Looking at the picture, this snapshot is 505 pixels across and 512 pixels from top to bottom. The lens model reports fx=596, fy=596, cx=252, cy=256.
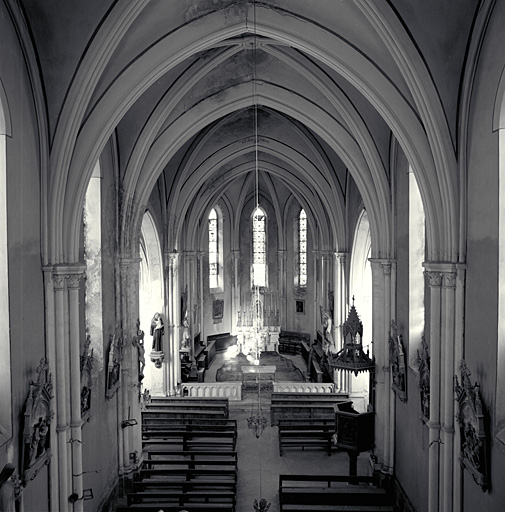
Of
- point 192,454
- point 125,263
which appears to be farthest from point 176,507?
point 125,263

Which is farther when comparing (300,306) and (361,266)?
(300,306)

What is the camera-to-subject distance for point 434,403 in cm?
1121

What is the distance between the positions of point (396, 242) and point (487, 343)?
22.3 feet

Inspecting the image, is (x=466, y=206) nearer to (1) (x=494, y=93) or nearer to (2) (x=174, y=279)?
(1) (x=494, y=93)

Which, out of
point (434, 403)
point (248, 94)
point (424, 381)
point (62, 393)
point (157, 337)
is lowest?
point (157, 337)

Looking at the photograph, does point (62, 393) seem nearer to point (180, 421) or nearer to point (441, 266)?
point (441, 266)

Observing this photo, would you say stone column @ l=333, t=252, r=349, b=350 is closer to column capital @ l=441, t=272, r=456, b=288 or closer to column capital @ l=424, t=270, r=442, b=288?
column capital @ l=424, t=270, r=442, b=288

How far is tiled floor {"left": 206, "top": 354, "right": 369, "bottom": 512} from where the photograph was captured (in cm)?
1567

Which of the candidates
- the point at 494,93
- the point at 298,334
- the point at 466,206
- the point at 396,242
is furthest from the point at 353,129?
the point at 298,334

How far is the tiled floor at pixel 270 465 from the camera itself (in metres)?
15.7

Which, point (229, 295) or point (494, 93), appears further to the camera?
point (229, 295)

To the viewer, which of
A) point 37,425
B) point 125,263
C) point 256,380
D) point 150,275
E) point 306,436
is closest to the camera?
point 37,425

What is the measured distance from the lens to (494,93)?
28.5 ft

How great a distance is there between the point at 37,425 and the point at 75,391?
1.53 meters
